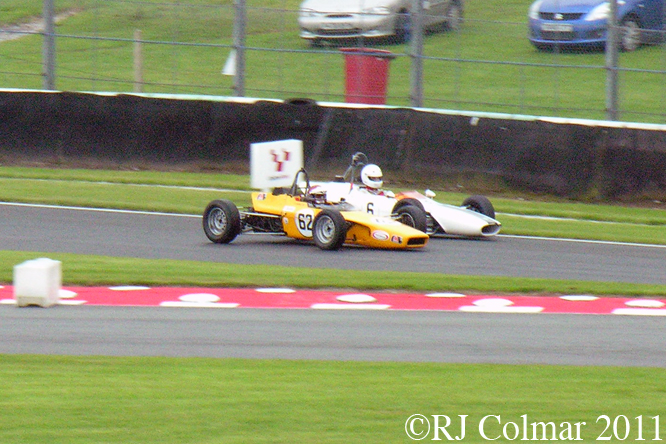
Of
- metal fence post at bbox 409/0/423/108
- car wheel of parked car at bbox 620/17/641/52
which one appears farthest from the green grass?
metal fence post at bbox 409/0/423/108

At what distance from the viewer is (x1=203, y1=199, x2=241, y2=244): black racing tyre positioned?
1254 centimetres

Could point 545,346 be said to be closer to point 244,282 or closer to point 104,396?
point 104,396

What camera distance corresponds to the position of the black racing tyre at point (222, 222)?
1254cm

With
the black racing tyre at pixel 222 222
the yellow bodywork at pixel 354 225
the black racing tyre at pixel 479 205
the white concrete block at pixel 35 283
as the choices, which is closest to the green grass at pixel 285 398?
the white concrete block at pixel 35 283

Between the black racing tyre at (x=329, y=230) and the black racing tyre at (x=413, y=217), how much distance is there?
883 millimetres

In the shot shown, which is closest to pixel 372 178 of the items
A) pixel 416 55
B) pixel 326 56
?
pixel 416 55

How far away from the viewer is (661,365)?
6508 millimetres

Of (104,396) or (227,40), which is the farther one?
(227,40)

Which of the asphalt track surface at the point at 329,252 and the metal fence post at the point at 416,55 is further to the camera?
the metal fence post at the point at 416,55

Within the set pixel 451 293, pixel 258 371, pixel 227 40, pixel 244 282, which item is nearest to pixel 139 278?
pixel 244 282

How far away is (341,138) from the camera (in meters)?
16.8

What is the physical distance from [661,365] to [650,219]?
864 cm

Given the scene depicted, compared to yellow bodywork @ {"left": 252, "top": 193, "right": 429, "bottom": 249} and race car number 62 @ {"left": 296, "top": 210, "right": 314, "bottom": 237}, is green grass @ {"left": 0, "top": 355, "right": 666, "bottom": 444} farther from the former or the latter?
race car number 62 @ {"left": 296, "top": 210, "right": 314, "bottom": 237}

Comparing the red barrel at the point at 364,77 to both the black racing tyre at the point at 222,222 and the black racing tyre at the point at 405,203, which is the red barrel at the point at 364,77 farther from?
the black racing tyre at the point at 222,222
